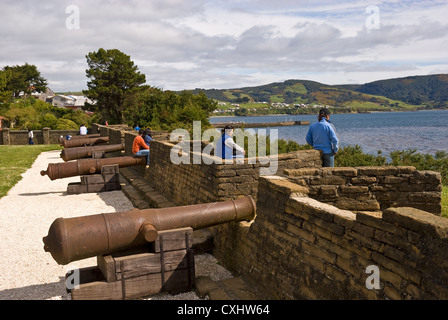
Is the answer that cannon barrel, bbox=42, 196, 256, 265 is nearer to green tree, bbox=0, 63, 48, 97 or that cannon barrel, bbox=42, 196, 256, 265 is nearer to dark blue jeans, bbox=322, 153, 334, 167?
dark blue jeans, bbox=322, 153, 334, 167

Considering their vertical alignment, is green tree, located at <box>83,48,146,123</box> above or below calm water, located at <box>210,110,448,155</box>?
above

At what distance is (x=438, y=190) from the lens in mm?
5367

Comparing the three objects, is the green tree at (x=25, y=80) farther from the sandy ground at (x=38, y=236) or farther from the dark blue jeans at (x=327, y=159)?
the dark blue jeans at (x=327, y=159)

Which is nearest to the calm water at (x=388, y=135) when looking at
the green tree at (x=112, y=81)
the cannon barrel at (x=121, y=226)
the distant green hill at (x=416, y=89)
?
the green tree at (x=112, y=81)

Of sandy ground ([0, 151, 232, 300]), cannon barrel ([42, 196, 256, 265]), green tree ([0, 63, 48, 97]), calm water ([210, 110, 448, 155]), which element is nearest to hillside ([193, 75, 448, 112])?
calm water ([210, 110, 448, 155])

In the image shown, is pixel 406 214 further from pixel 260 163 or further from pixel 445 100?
pixel 445 100

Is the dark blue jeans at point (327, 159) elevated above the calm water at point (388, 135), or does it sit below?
above

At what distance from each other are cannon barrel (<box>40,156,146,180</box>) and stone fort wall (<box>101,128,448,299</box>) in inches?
159

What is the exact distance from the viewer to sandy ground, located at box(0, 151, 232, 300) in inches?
192

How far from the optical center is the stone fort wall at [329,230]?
8.29 feet

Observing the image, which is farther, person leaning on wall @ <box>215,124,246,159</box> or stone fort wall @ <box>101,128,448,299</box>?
person leaning on wall @ <box>215,124,246,159</box>

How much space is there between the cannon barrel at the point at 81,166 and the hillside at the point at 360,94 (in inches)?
4713

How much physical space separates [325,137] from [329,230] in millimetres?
3787

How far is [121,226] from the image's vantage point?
13.8 feet
